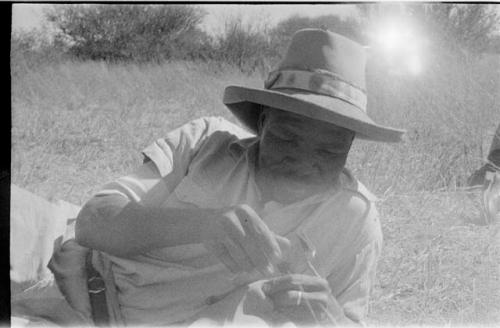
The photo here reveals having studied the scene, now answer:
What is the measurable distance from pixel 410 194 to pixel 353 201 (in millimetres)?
1280

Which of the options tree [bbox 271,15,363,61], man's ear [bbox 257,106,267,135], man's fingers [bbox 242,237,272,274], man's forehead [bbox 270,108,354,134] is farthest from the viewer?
tree [bbox 271,15,363,61]

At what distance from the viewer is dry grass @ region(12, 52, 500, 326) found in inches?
78.4

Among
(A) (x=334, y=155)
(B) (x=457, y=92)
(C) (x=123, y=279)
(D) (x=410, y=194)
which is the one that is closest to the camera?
(A) (x=334, y=155)

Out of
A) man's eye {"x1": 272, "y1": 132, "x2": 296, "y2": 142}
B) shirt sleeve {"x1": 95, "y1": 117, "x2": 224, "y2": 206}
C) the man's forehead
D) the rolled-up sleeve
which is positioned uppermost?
the man's forehead

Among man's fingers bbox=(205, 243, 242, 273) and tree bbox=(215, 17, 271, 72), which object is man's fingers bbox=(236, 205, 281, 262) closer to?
man's fingers bbox=(205, 243, 242, 273)

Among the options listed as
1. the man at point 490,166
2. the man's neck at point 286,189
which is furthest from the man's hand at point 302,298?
the man at point 490,166

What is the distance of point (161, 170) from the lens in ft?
5.25

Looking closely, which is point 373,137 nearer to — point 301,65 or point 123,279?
point 301,65

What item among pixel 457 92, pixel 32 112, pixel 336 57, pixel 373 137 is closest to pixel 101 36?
pixel 32 112

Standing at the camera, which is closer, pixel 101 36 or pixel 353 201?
pixel 353 201

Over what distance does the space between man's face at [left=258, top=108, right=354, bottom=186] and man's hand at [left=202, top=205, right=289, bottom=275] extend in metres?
0.15

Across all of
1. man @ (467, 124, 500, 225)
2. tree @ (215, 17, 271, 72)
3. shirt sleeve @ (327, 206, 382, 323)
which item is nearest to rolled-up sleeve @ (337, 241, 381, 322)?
shirt sleeve @ (327, 206, 382, 323)

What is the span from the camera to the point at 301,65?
1606 millimetres

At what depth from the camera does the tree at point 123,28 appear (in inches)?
68.4
